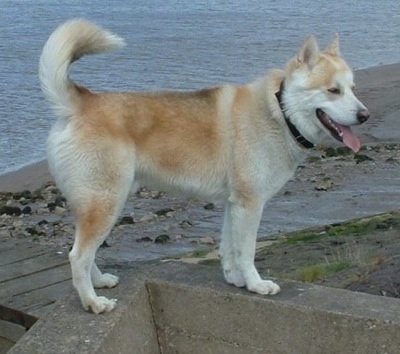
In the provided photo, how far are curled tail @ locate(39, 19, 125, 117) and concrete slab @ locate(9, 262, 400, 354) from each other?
1.01 metres

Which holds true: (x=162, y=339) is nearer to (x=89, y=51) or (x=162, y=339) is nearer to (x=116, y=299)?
(x=116, y=299)

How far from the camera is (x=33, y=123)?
18.0 meters

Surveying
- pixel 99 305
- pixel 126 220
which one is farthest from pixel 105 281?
pixel 126 220

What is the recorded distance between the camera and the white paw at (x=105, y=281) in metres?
4.91

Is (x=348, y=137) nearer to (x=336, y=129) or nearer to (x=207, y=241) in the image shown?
(x=336, y=129)

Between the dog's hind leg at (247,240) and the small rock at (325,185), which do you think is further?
the small rock at (325,185)

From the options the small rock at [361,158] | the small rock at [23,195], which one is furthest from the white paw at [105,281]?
the small rock at [361,158]

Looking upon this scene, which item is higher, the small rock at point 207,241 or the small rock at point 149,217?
the small rock at point 207,241

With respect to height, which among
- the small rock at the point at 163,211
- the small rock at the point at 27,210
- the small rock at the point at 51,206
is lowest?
the small rock at the point at 27,210

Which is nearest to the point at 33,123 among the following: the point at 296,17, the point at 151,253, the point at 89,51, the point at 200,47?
the point at 151,253

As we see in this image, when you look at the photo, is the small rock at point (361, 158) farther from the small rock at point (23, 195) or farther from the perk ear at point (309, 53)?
the perk ear at point (309, 53)

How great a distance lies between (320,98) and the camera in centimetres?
467

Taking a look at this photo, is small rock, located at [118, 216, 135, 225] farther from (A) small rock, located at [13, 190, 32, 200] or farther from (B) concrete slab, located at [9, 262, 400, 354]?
(B) concrete slab, located at [9, 262, 400, 354]

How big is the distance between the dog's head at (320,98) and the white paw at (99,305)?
1296 millimetres
